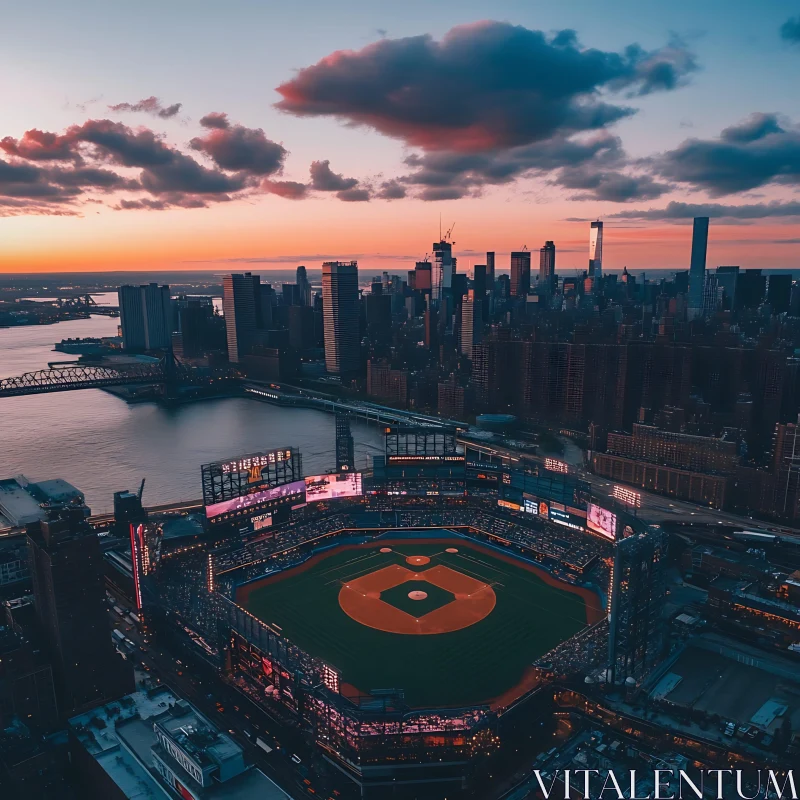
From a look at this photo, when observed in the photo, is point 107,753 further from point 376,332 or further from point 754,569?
point 376,332

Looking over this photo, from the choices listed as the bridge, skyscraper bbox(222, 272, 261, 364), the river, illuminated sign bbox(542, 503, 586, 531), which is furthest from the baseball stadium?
skyscraper bbox(222, 272, 261, 364)

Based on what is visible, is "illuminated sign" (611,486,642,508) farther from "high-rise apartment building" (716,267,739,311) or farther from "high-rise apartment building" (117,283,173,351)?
"high-rise apartment building" (117,283,173,351)

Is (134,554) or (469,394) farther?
(469,394)

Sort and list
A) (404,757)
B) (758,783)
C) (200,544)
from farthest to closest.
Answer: (200,544) < (404,757) < (758,783)

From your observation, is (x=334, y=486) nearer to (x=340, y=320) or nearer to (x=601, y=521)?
(x=601, y=521)

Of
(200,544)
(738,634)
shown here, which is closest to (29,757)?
(200,544)

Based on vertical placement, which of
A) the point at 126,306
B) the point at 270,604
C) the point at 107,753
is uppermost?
the point at 126,306
